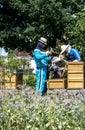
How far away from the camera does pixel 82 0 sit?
25.6m

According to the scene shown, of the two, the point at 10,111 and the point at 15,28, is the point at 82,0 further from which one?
the point at 10,111

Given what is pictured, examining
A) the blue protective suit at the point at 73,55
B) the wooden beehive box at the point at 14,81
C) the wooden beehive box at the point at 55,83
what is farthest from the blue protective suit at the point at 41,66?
the wooden beehive box at the point at 14,81

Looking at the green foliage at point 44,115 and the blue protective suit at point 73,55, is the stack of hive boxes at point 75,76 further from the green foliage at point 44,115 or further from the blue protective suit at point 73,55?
the green foliage at point 44,115

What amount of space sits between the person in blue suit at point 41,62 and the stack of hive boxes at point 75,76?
537mm

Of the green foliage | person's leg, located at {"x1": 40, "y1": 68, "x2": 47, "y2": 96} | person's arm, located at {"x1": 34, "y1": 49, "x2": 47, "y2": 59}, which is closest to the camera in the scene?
the green foliage

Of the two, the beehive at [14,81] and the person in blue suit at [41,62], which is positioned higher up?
the person in blue suit at [41,62]

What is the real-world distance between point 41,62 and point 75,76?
92 centimetres

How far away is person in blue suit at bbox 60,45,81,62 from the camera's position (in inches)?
368

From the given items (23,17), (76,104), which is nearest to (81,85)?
(76,104)

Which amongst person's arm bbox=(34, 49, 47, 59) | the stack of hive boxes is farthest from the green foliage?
the stack of hive boxes

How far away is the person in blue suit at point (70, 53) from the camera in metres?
9.36

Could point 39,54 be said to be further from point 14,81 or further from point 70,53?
point 14,81

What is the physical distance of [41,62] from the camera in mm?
9203

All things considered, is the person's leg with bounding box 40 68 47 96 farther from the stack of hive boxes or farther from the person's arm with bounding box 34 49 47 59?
the stack of hive boxes
